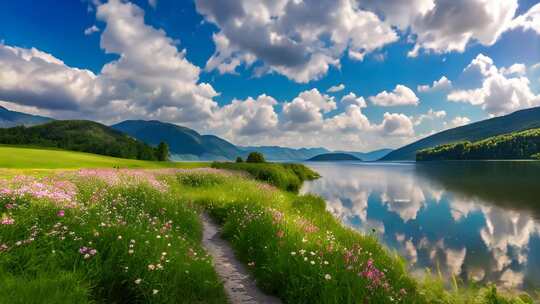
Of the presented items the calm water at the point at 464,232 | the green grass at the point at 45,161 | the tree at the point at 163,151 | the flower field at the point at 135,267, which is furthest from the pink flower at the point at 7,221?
the tree at the point at 163,151

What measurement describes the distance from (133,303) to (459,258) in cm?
Answer: 1484

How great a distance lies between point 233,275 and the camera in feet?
25.4

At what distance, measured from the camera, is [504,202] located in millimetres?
29062

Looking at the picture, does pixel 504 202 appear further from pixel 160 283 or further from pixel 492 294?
pixel 160 283

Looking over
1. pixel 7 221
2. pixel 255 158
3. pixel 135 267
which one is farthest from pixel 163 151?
pixel 135 267

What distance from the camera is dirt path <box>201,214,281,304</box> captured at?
21.2ft

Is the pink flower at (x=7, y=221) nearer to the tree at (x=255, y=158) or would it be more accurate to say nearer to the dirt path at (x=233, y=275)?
the dirt path at (x=233, y=275)

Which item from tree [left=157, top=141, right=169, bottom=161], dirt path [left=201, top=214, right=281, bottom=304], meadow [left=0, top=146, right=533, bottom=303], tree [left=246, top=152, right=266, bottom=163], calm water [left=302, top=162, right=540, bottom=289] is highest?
tree [left=157, top=141, right=169, bottom=161]

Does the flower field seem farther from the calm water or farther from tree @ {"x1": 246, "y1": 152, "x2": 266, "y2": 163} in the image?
tree @ {"x1": 246, "y1": 152, "x2": 266, "y2": 163}

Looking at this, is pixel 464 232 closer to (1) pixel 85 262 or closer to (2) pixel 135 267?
(2) pixel 135 267

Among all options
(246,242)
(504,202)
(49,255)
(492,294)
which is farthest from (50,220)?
(504,202)

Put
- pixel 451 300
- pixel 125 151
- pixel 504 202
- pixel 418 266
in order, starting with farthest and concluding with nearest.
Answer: pixel 125 151 < pixel 504 202 < pixel 418 266 < pixel 451 300

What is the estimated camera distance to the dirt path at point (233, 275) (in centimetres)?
648

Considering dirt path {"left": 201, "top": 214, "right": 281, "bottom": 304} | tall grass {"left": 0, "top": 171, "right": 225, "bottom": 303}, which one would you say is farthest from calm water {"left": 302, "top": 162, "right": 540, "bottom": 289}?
tall grass {"left": 0, "top": 171, "right": 225, "bottom": 303}
